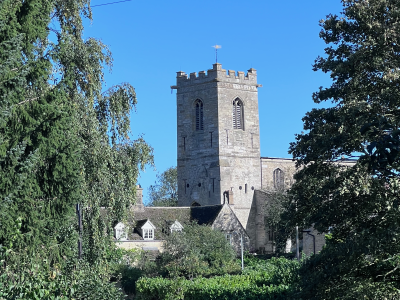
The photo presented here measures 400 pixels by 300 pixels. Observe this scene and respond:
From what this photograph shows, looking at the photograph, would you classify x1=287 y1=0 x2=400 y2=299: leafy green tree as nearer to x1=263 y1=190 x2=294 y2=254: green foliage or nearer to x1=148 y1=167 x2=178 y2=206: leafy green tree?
x1=263 y1=190 x2=294 y2=254: green foliage

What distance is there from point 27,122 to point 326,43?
27.4 feet

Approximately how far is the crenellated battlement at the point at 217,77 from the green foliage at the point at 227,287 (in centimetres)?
3596

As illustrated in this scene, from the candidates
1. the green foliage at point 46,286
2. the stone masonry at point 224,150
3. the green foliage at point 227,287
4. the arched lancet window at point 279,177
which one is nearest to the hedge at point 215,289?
the green foliage at point 227,287

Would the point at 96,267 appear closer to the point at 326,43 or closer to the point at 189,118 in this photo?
the point at 326,43

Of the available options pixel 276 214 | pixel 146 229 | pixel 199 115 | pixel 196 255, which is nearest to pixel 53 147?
pixel 196 255

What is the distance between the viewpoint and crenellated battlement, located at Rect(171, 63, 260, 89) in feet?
213

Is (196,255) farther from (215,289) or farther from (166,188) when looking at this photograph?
(166,188)

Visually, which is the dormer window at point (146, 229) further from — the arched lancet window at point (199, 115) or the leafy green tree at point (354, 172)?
the leafy green tree at point (354, 172)

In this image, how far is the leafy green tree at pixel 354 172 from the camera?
14539 mm

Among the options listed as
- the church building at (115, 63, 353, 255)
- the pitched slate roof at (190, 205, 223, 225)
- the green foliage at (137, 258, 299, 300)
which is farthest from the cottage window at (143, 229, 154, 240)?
the green foliage at (137, 258, 299, 300)

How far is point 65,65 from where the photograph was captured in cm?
1917

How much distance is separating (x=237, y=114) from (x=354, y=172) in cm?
5094

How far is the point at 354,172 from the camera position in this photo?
1536cm

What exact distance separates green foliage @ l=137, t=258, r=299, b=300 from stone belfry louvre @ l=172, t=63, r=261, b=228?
3202 centimetres
